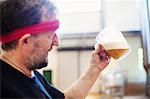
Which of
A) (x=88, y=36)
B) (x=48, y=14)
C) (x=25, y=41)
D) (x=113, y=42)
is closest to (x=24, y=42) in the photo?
(x=25, y=41)

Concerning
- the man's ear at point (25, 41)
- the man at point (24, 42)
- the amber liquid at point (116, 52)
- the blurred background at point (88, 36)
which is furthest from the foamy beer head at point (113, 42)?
the blurred background at point (88, 36)

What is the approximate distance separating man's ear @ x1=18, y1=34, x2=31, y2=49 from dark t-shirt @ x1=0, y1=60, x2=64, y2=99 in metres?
0.08

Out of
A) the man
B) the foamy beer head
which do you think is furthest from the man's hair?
the foamy beer head

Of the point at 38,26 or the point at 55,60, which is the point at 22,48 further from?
the point at 55,60

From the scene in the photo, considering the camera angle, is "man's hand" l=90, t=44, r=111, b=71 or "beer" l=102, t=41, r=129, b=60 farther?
"man's hand" l=90, t=44, r=111, b=71

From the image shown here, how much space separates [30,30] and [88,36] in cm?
354

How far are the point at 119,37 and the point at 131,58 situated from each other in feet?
9.72

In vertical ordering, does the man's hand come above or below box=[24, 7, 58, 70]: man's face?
below

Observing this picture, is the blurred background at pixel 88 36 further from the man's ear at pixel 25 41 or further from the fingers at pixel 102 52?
the man's ear at pixel 25 41

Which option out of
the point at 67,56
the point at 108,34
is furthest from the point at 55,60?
the point at 108,34

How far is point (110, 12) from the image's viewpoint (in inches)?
167

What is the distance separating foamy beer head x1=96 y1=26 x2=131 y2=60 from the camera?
1.08m

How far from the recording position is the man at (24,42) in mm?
897

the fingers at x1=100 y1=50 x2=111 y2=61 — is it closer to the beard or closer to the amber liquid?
the amber liquid
